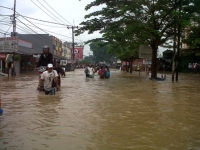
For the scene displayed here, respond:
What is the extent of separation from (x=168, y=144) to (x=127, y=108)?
125 inches

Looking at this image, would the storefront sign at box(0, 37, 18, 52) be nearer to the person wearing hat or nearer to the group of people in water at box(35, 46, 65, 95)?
the group of people in water at box(35, 46, 65, 95)

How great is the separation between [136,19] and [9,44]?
40.2ft

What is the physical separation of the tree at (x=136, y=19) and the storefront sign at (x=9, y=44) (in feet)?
22.8

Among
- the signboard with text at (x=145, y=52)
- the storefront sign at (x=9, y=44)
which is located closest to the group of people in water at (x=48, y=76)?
the signboard with text at (x=145, y=52)

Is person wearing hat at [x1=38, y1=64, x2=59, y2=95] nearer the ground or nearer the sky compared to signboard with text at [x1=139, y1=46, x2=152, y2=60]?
nearer the ground

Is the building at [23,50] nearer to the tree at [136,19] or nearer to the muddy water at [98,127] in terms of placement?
the tree at [136,19]

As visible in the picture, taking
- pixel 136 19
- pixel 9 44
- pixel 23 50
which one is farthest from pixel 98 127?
pixel 23 50

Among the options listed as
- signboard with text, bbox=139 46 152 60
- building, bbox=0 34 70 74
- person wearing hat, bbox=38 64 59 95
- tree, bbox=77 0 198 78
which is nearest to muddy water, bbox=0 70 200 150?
person wearing hat, bbox=38 64 59 95

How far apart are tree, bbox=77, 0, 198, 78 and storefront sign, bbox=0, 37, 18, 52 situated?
22.8ft

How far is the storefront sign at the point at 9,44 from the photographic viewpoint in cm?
2456

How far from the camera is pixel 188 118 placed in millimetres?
6059

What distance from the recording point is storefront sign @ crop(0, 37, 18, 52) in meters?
24.6

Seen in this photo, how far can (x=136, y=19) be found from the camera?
19.1m

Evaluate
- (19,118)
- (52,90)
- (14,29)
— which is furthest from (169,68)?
(19,118)
